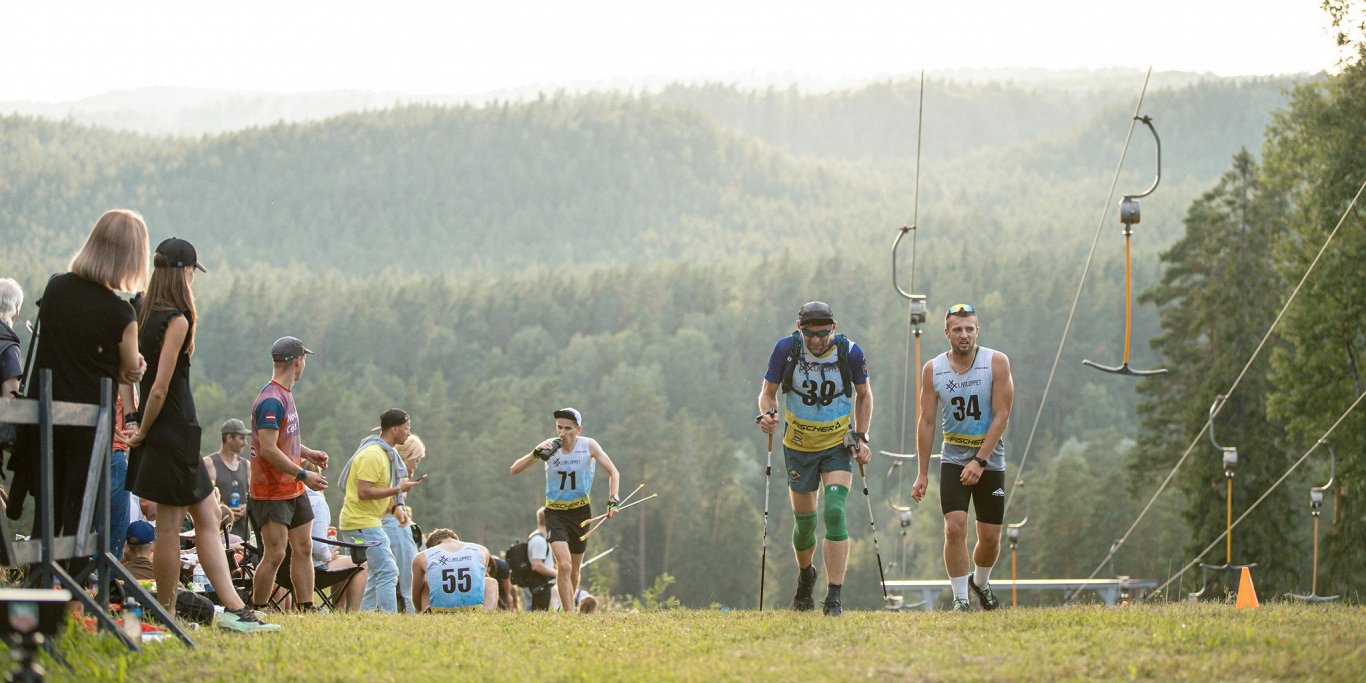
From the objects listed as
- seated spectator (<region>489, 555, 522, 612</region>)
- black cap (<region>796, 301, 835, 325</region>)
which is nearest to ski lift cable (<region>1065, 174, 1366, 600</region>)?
seated spectator (<region>489, 555, 522, 612</region>)

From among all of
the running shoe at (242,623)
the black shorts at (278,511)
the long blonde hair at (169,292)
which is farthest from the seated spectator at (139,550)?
the long blonde hair at (169,292)

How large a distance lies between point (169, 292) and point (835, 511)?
4.67m

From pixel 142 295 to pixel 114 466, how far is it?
151cm

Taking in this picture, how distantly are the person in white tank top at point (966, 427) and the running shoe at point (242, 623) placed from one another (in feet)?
15.3

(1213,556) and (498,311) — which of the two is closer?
(1213,556)

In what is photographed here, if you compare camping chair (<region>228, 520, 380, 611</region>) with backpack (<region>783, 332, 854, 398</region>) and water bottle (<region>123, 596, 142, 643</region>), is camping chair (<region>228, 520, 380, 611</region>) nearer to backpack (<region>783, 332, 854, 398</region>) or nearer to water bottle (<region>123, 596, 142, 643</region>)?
water bottle (<region>123, 596, 142, 643</region>)

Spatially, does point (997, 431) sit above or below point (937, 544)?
above

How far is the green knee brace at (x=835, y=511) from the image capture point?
10953mm

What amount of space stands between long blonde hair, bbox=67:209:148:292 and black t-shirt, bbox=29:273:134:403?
0.06 meters

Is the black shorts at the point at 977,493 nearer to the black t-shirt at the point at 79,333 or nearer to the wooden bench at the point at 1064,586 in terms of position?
the black t-shirt at the point at 79,333

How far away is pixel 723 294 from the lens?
18200 centimetres

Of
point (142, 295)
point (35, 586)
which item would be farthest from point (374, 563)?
point (35, 586)

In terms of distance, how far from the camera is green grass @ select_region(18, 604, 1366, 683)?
7.45 m

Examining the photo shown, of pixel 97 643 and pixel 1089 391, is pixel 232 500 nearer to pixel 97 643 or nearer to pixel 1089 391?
pixel 97 643
